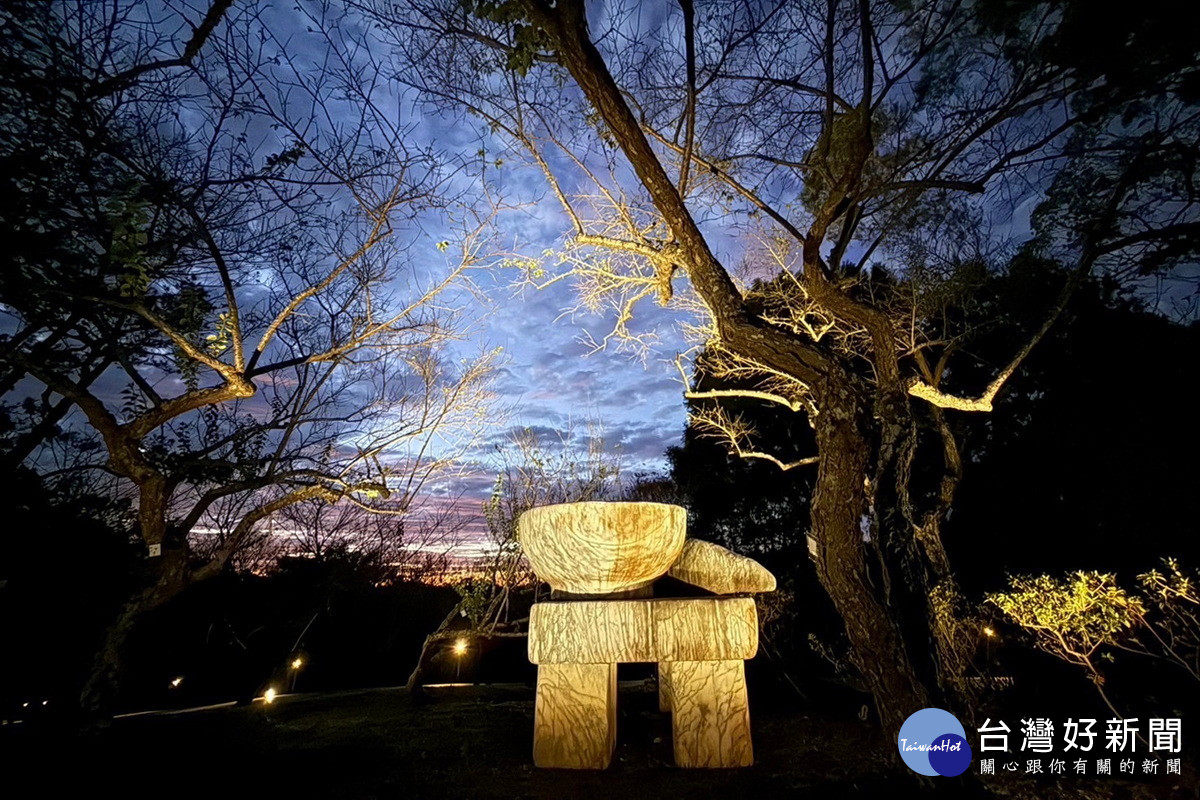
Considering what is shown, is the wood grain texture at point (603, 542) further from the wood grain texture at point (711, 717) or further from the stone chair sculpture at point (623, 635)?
the wood grain texture at point (711, 717)

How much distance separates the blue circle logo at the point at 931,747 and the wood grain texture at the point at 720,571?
0.97 metres

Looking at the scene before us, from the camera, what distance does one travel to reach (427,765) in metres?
2.90

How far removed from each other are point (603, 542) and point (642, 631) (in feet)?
1.73

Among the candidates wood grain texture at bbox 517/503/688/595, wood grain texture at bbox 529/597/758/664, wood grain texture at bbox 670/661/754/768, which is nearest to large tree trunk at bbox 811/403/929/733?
wood grain texture at bbox 529/597/758/664

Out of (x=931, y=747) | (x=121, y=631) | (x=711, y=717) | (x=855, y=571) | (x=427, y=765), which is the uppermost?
(x=855, y=571)

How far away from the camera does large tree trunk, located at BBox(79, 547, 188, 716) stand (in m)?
3.46

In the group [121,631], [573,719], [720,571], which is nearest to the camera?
[573,719]

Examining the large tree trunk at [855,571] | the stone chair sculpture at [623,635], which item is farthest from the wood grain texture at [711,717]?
the large tree trunk at [855,571]

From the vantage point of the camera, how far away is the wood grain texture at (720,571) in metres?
2.82

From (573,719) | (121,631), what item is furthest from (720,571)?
(121,631)

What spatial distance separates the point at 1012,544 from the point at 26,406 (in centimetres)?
1086

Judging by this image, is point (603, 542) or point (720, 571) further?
point (720, 571)

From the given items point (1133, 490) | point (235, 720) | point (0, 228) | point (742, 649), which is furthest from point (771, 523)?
point (0, 228)

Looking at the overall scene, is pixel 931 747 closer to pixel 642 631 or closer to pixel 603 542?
pixel 642 631
